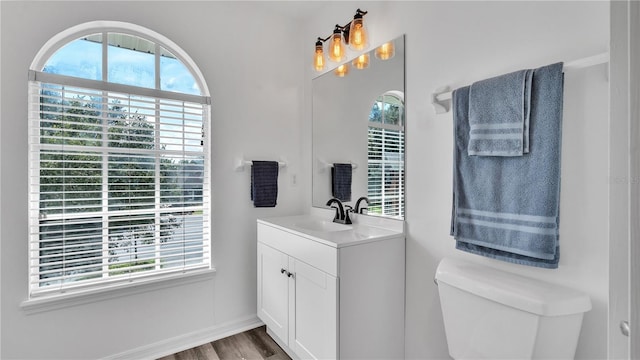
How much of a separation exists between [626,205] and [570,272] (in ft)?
2.78

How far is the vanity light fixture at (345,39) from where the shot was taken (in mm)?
1837

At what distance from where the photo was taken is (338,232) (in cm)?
179

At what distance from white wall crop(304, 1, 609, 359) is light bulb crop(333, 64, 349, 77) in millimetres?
276

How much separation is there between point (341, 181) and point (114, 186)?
1.48 meters

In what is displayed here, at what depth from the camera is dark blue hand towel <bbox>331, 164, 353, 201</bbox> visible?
211 cm

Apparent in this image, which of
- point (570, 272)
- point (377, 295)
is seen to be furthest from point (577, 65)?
point (377, 295)

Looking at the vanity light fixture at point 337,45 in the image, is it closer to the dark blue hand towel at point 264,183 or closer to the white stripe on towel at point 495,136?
the dark blue hand towel at point 264,183


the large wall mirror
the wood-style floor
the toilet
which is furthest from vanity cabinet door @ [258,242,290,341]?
the toilet

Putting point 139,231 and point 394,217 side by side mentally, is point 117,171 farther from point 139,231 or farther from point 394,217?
point 394,217

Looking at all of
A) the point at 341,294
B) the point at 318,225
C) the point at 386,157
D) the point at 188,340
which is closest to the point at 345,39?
the point at 386,157

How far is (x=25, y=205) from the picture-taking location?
63.9 inches

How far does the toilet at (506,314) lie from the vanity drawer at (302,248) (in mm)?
503

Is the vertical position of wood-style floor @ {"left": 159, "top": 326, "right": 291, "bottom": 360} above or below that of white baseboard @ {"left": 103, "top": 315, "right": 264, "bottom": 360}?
below

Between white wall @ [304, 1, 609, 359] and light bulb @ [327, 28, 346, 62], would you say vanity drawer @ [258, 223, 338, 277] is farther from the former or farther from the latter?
light bulb @ [327, 28, 346, 62]
